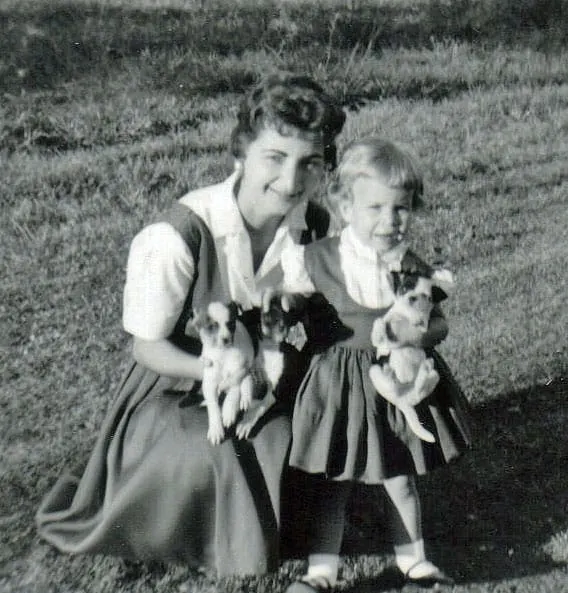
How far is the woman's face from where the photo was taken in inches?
68.7

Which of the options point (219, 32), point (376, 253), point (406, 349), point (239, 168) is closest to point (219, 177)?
point (219, 32)

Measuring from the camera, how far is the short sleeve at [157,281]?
69.0 inches

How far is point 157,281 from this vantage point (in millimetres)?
1764

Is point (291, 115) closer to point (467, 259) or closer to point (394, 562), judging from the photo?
point (394, 562)

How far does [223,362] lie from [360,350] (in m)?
0.28

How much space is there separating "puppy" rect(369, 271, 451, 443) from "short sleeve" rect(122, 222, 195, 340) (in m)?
0.40

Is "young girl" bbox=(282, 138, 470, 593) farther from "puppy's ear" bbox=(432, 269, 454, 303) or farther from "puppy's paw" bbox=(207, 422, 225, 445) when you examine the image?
"puppy's paw" bbox=(207, 422, 225, 445)

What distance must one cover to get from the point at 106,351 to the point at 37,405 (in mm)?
293

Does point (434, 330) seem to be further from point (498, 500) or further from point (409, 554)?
point (498, 500)

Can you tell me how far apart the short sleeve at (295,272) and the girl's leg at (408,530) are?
44 centimetres

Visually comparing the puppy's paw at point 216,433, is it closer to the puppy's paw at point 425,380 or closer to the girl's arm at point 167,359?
the girl's arm at point 167,359

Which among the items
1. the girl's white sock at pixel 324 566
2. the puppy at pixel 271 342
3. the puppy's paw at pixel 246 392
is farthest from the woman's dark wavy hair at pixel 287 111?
the girl's white sock at pixel 324 566

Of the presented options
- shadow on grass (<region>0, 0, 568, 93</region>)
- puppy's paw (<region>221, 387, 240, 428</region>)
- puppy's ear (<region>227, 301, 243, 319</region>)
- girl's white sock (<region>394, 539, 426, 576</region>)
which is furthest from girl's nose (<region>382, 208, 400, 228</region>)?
shadow on grass (<region>0, 0, 568, 93</region>)

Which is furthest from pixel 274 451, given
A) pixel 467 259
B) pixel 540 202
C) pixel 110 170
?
pixel 540 202
